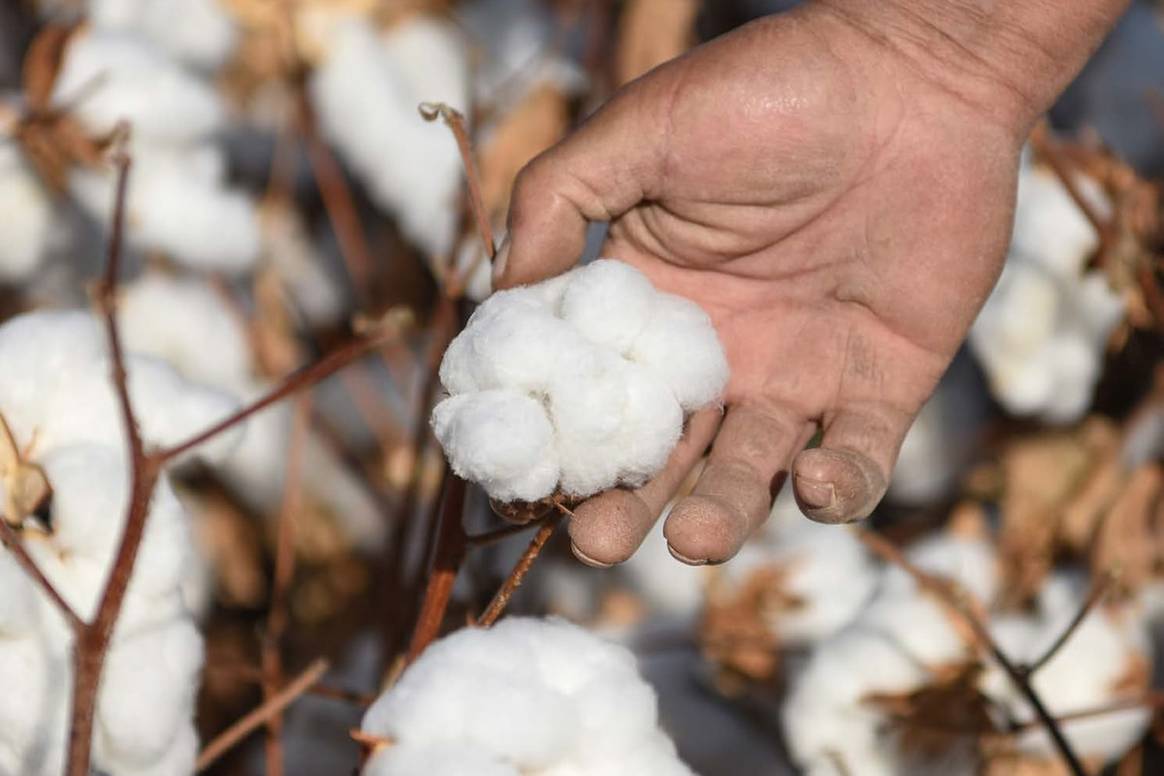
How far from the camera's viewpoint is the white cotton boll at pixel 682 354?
2.71ft

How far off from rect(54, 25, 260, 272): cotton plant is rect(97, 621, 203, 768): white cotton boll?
0.67 m

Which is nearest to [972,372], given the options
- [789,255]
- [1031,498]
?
[1031,498]

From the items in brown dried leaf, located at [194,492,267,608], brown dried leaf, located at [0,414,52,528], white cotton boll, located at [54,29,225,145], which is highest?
brown dried leaf, located at [0,414,52,528]

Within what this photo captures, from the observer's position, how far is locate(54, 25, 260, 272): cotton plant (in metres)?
1.31

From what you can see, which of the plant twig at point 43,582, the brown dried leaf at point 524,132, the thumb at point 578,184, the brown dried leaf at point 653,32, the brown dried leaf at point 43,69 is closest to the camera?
the plant twig at point 43,582

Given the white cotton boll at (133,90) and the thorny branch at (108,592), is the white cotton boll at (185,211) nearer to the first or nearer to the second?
the white cotton boll at (133,90)

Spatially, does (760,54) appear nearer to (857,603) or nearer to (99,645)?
(99,645)

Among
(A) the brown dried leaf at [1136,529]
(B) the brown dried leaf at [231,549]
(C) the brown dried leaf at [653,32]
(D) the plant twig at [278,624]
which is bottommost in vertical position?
(B) the brown dried leaf at [231,549]

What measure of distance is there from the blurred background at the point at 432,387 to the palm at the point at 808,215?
29 centimetres

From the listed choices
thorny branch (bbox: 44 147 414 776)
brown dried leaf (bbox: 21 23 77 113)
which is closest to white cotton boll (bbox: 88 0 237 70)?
brown dried leaf (bbox: 21 23 77 113)

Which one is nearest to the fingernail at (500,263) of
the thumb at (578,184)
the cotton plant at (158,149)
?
the thumb at (578,184)

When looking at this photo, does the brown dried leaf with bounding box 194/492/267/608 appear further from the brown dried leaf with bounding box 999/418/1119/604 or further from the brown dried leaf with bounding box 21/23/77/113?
Answer: the brown dried leaf with bounding box 999/418/1119/604

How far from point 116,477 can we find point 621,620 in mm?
930

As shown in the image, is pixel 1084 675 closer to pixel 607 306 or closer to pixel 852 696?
pixel 852 696
